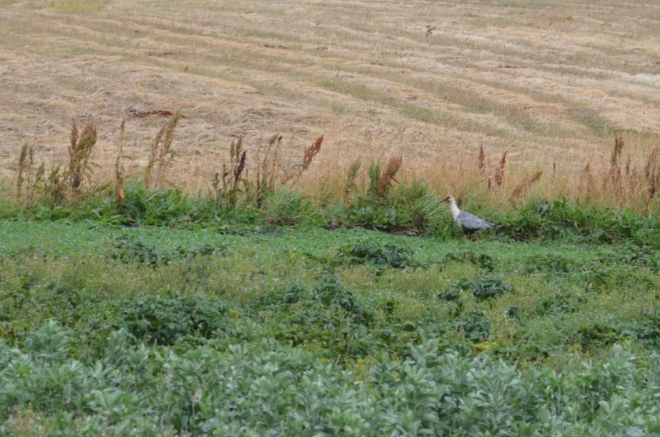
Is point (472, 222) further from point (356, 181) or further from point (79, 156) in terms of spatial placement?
point (79, 156)

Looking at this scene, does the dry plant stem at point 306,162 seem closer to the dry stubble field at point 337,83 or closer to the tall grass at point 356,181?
the tall grass at point 356,181

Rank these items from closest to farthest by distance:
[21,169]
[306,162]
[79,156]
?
1. [21,169]
2. [79,156]
3. [306,162]

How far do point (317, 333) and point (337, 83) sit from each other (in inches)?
647

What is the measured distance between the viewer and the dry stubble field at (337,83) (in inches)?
641

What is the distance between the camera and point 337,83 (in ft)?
75.5

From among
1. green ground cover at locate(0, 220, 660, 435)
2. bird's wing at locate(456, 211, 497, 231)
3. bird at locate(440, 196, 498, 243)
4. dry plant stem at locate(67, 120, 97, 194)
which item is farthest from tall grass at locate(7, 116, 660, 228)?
bird's wing at locate(456, 211, 497, 231)

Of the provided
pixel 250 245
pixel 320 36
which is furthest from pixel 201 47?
pixel 250 245

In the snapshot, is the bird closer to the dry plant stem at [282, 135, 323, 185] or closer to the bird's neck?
the bird's neck

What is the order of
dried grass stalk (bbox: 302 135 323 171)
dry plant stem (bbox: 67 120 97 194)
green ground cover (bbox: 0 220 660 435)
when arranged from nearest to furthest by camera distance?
green ground cover (bbox: 0 220 660 435) → dry plant stem (bbox: 67 120 97 194) → dried grass stalk (bbox: 302 135 323 171)

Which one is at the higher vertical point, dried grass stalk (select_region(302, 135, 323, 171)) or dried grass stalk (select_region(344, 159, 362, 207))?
dried grass stalk (select_region(302, 135, 323, 171))

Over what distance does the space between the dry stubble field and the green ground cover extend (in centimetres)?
332

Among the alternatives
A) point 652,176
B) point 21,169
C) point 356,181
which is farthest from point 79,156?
→ point 652,176

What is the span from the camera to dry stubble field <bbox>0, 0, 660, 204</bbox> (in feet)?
53.4

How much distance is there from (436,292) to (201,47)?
18.6 m
